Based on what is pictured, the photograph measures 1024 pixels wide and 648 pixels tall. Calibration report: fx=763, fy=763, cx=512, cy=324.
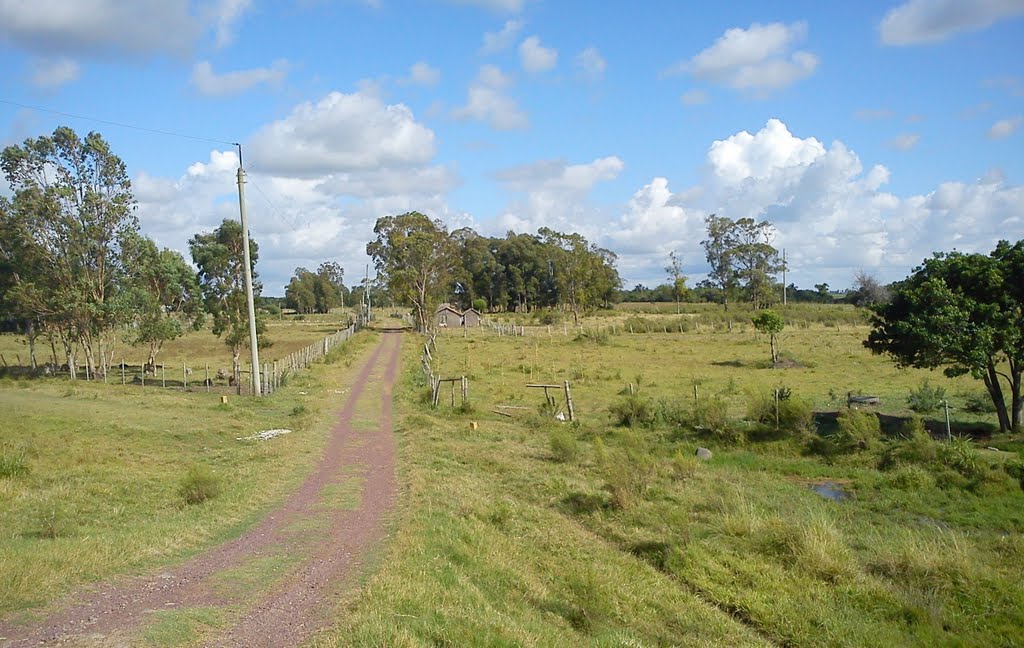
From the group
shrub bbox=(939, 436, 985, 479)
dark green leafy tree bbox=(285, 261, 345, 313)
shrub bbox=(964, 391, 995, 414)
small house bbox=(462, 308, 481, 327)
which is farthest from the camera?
dark green leafy tree bbox=(285, 261, 345, 313)

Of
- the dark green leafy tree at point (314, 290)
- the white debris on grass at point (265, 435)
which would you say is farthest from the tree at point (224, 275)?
the dark green leafy tree at point (314, 290)

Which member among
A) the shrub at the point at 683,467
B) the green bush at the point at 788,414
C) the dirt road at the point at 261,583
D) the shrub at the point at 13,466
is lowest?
the shrub at the point at 683,467

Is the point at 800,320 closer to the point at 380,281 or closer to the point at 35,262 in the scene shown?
the point at 380,281

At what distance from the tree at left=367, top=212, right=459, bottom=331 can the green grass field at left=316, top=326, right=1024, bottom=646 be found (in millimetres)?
57737

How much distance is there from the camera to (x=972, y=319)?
20406mm

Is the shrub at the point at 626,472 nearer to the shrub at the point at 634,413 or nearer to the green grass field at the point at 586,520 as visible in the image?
the green grass field at the point at 586,520

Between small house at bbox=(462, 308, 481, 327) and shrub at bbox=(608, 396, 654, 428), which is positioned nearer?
shrub at bbox=(608, 396, 654, 428)

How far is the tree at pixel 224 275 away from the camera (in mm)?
41219

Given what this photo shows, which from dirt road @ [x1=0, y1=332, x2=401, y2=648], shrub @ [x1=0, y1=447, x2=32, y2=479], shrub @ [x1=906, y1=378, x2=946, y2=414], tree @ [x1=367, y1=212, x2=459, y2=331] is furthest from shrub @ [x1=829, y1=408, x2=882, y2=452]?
tree @ [x1=367, y1=212, x2=459, y2=331]

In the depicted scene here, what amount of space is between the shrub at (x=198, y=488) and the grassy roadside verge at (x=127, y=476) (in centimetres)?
16

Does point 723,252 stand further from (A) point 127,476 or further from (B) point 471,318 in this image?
(A) point 127,476

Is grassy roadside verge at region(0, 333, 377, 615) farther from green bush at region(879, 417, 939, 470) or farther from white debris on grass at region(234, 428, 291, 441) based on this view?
green bush at region(879, 417, 939, 470)

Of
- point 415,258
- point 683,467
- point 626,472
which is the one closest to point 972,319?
point 683,467

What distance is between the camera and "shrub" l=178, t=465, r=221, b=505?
1292cm
